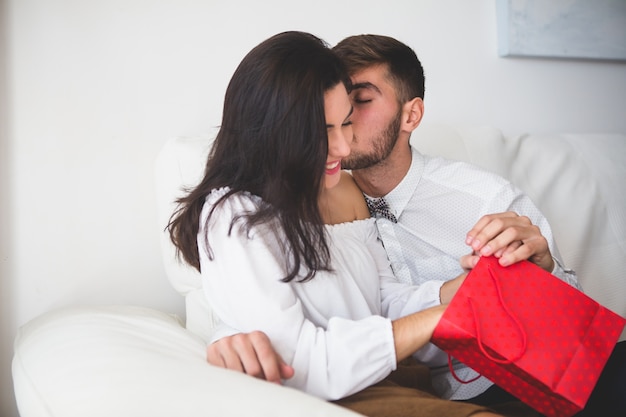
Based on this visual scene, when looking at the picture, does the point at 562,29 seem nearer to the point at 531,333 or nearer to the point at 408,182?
the point at 408,182

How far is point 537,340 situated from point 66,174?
3.55 ft

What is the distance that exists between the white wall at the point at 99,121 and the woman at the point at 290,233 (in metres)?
0.50

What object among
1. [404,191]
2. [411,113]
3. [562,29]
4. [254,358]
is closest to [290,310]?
[254,358]

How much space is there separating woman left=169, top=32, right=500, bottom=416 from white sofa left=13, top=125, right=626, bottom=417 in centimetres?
13

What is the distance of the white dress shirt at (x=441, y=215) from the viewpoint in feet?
4.57

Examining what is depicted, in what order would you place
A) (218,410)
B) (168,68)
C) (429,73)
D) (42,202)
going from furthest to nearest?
1. (429,73)
2. (168,68)
3. (42,202)
4. (218,410)

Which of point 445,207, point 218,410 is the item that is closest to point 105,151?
point 445,207

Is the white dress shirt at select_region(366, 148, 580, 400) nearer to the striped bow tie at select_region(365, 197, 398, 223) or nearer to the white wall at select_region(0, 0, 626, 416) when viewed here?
the striped bow tie at select_region(365, 197, 398, 223)

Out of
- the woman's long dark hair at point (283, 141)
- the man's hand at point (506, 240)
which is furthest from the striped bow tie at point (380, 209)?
the woman's long dark hair at point (283, 141)

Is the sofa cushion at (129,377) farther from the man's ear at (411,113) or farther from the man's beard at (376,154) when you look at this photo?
the man's ear at (411,113)

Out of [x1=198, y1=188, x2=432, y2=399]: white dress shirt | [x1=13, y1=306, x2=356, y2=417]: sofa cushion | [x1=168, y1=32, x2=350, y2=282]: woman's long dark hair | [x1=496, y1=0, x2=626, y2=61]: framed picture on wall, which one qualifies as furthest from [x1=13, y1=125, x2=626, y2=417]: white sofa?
[x1=496, y1=0, x2=626, y2=61]: framed picture on wall

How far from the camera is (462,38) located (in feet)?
6.75

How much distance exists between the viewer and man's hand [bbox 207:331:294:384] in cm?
88

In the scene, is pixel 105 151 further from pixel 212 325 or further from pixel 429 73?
pixel 429 73
